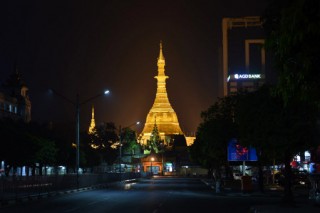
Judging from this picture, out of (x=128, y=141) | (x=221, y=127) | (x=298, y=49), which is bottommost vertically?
(x=298, y=49)

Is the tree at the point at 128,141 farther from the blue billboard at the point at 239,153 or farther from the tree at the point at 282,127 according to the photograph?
the tree at the point at 282,127

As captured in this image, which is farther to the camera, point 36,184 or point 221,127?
point 221,127

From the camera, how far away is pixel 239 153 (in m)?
47.3

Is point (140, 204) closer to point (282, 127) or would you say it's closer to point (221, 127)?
point (282, 127)

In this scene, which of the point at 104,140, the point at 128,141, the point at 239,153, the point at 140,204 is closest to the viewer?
the point at 140,204

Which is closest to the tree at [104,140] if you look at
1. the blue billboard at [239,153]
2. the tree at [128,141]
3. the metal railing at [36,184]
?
the tree at [128,141]

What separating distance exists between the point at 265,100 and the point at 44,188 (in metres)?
19.9

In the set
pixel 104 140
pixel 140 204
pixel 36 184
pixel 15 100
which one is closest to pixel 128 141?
pixel 104 140

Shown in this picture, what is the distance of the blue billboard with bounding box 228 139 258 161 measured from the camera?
47.1 m

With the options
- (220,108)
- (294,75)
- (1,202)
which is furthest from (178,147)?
(294,75)

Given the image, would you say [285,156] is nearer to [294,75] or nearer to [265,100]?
[265,100]

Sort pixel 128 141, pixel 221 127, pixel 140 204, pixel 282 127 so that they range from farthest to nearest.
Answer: pixel 128 141 → pixel 221 127 → pixel 140 204 → pixel 282 127

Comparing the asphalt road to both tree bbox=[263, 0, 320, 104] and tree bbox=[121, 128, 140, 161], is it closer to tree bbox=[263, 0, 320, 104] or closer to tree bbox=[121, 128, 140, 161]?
tree bbox=[263, 0, 320, 104]

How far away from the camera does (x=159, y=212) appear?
85.1ft
